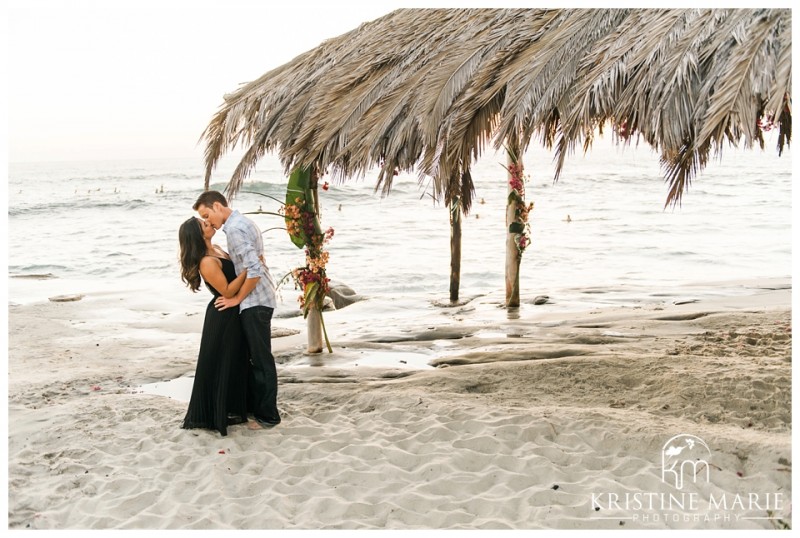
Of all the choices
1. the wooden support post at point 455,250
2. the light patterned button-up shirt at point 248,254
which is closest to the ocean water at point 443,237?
the wooden support post at point 455,250

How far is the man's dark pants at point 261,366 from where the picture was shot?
503cm

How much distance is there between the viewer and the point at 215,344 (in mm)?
5062

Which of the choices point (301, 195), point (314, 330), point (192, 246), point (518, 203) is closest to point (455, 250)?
point (518, 203)

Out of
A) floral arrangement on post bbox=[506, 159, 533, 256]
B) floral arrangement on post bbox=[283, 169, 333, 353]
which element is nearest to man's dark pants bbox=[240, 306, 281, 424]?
floral arrangement on post bbox=[283, 169, 333, 353]

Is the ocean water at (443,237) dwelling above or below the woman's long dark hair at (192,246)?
below

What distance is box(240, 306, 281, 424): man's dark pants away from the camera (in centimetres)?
503

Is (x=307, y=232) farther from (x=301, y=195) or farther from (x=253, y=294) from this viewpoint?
(x=253, y=294)

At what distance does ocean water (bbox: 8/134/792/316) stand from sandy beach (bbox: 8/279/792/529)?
65.4 inches

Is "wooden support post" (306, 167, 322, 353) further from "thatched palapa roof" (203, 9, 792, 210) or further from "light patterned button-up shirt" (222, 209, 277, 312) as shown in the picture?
"light patterned button-up shirt" (222, 209, 277, 312)

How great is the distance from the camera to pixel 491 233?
20.8 m

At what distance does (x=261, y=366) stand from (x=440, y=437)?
1259 millimetres

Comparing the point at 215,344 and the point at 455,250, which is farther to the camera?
the point at 455,250

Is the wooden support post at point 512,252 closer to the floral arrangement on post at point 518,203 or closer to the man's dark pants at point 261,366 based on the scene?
the floral arrangement on post at point 518,203

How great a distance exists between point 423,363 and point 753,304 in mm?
4491
